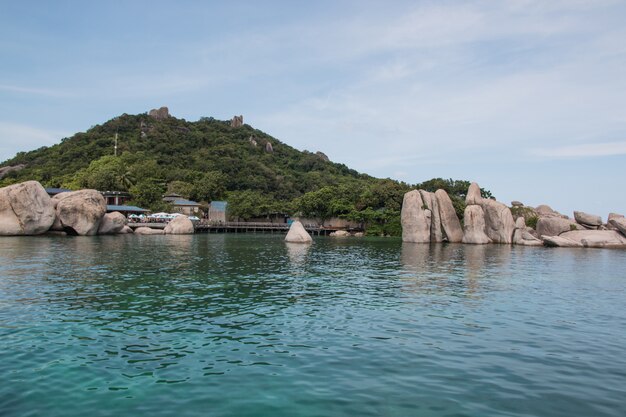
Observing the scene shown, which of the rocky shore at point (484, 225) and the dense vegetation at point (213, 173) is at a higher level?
the dense vegetation at point (213, 173)

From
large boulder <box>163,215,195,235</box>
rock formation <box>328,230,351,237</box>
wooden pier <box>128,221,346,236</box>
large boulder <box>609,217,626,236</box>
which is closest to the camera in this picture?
large boulder <box>609,217,626,236</box>

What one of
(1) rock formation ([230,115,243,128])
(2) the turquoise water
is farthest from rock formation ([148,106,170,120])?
(2) the turquoise water

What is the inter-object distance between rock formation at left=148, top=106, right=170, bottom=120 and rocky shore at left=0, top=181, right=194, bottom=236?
3450 inches

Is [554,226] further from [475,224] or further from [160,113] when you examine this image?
[160,113]

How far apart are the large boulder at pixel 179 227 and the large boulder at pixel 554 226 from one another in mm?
54280

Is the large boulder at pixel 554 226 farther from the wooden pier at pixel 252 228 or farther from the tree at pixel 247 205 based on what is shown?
the tree at pixel 247 205

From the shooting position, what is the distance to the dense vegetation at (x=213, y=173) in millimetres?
91438

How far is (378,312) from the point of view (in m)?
16.8

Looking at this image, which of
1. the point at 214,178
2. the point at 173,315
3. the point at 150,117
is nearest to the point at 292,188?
the point at 214,178

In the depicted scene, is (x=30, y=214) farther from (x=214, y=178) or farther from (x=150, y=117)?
(x=150, y=117)

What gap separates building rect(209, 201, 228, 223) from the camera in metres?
96.8

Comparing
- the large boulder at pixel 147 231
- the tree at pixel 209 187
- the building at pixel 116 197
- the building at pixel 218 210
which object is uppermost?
the tree at pixel 209 187

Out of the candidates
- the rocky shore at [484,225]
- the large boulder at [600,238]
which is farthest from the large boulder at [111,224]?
the large boulder at [600,238]

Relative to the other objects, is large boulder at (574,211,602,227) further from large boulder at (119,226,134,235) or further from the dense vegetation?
large boulder at (119,226,134,235)
